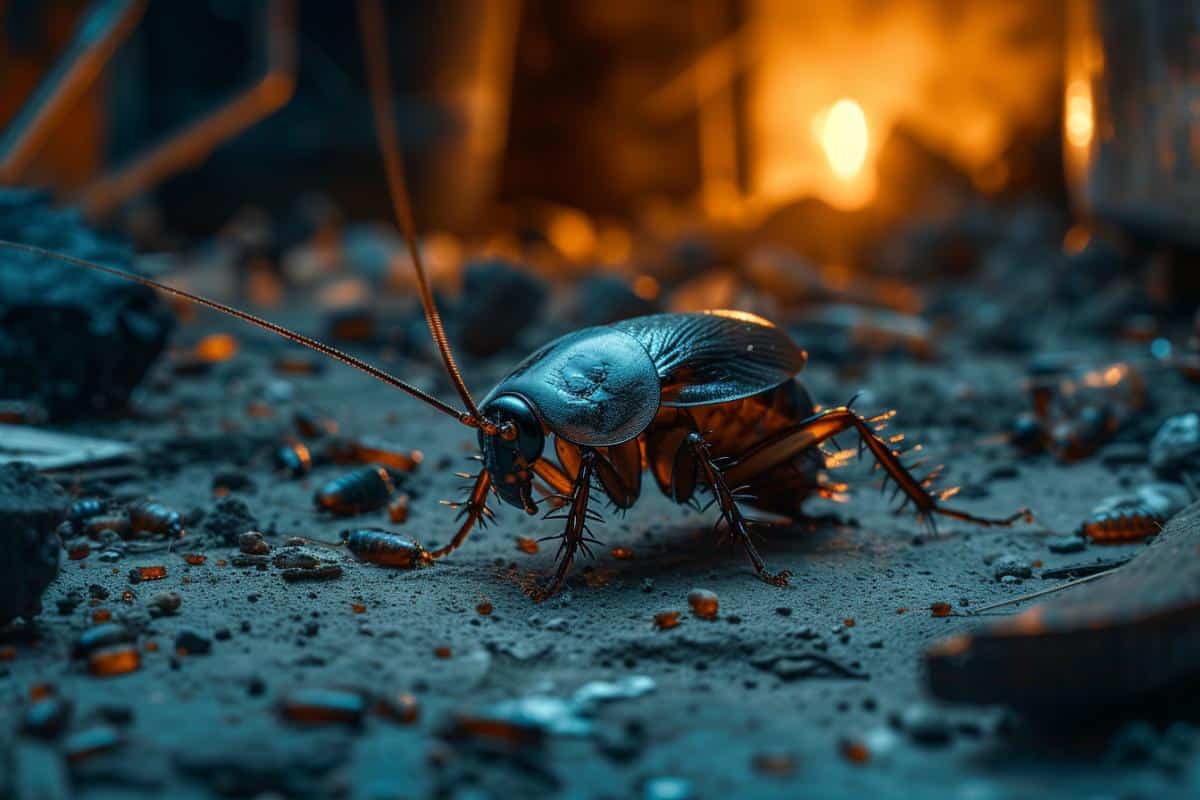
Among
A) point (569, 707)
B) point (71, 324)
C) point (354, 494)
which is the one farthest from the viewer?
point (71, 324)

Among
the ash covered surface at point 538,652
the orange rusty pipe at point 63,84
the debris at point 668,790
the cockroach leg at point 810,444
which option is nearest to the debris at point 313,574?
the ash covered surface at point 538,652

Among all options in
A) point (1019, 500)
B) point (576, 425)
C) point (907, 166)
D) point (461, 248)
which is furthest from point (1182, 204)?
point (461, 248)

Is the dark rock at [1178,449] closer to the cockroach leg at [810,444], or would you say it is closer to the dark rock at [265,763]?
the cockroach leg at [810,444]

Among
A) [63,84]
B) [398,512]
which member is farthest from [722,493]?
[63,84]

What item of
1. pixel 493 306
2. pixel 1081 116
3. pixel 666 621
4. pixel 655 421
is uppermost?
pixel 1081 116

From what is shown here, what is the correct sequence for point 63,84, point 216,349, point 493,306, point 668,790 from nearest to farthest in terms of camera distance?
point 668,790 < point 216,349 < point 493,306 < point 63,84

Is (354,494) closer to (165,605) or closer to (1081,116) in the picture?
(165,605)
